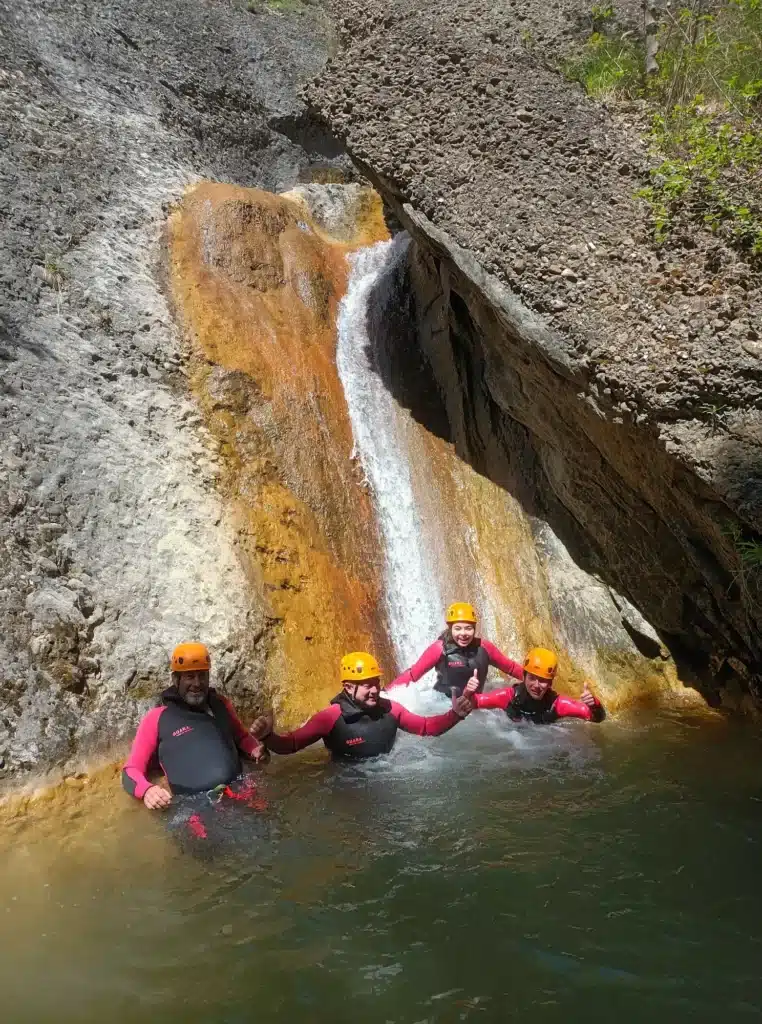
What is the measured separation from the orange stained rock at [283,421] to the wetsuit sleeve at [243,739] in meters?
1.10

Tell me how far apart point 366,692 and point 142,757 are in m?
1.66

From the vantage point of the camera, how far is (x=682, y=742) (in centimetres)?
600

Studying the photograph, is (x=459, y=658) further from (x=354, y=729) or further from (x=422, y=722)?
(x=354, y=729)

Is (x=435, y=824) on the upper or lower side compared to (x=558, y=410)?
lower

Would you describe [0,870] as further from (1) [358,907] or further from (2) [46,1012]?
(1) [358,907]

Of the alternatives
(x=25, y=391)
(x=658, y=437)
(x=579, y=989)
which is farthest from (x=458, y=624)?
(x=25, y=391)

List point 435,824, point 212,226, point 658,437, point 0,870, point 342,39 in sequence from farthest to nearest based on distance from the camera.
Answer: point 212,226
point 342,39
point 658,437
point 435,824
point 0,870

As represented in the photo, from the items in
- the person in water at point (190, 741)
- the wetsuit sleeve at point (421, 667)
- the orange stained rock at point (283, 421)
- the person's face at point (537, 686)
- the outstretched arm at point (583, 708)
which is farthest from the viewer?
the orange stained rock at point (283, 421)

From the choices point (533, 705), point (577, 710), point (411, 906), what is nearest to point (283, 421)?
point (533, 705)

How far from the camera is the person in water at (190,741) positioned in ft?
15.7

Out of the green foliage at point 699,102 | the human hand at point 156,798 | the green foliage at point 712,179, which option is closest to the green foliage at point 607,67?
the green foliage at point 699,102

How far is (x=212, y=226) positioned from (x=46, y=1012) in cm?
934

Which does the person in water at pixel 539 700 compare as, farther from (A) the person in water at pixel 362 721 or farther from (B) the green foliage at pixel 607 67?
(B) the green foliage at pixel 607 67

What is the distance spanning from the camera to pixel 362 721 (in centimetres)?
561
